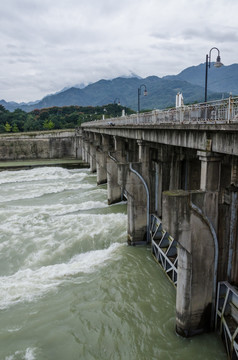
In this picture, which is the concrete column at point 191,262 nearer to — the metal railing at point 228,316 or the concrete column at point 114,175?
the metal railing at point 228,316

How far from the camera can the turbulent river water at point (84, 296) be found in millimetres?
8977

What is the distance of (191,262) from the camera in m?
8.57

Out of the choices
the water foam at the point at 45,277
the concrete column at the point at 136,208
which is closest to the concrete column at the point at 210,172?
the concrete column at the point at 136,208

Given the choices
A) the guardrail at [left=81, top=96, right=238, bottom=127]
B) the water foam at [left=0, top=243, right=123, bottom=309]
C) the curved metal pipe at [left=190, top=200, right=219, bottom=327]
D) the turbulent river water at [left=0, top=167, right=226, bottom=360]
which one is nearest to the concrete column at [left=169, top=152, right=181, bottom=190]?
the guardrail at [left=81, top=96, right=238, bottom=127]

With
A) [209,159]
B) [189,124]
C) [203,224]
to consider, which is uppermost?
[189,124]

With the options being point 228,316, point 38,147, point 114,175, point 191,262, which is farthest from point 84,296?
point 38,147

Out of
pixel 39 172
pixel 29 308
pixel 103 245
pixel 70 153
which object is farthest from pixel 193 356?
pixel 70 153

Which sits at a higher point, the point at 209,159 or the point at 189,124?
the point at 189,124

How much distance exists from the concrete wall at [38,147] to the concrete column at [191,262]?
5830cm

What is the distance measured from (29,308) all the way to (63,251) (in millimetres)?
4970

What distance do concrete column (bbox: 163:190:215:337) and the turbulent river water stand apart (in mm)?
753

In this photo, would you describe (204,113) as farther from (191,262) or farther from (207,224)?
(191,262)

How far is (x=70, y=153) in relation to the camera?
6644 cm

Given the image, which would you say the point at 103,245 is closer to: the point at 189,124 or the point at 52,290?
the point at 52,290
